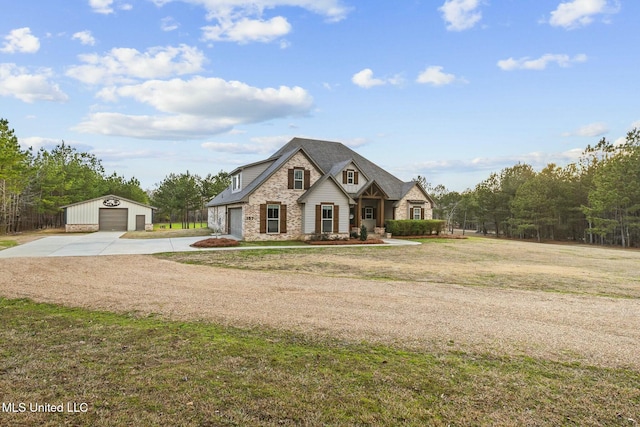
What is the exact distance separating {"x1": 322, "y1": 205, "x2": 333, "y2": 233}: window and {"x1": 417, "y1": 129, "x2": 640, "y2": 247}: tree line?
2584 centimetres

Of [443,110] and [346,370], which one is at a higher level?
[443,110]

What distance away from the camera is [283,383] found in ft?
12.0

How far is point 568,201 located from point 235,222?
38638 mm

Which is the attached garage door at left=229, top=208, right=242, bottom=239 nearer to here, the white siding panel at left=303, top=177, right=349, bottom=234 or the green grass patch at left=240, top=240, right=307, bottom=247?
the green grass patch at left=240, top=240, right=307, bottom=247

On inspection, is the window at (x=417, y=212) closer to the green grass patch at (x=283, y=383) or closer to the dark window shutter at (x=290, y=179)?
the dark window shutter at (x=290, y=179)

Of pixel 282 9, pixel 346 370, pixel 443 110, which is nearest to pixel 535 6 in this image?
pixel 443 110

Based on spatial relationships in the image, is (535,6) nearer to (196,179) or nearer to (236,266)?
(236,266)

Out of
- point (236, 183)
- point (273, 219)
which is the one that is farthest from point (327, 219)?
point (236, 183)

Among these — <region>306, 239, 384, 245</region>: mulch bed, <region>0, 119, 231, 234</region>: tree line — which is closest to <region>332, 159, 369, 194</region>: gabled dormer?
<region>306, 239, 384, 245</region>: mulch bed

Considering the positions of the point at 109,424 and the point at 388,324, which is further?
the point at 388,324

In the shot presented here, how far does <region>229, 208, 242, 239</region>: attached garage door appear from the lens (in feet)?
79.6

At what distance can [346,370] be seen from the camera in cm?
401

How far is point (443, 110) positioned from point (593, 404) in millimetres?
23109

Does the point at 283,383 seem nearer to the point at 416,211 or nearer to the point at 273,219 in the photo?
the point at 273,219
